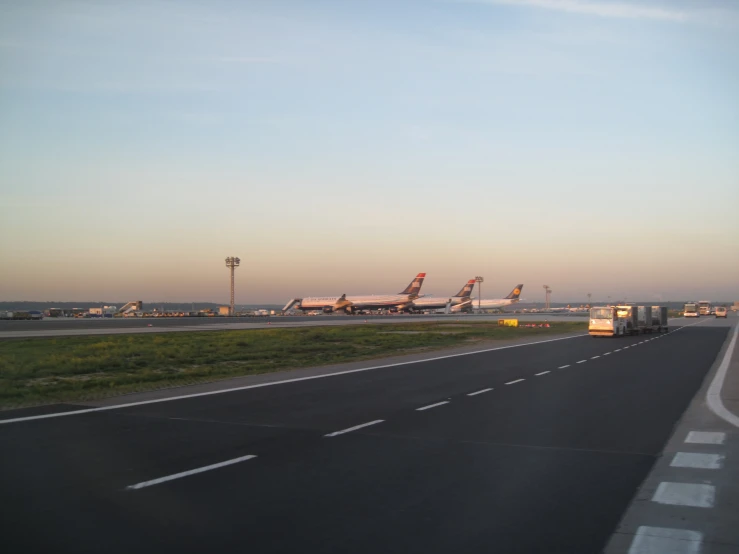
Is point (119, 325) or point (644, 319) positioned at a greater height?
point (644, 319)

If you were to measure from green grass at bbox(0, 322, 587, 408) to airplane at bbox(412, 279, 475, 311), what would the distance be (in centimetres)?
9230

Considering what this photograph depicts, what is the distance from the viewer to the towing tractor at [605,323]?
4488 centimetres

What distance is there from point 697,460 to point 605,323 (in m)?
36.8

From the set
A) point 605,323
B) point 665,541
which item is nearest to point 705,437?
point 665,541

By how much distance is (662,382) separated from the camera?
65.6ft

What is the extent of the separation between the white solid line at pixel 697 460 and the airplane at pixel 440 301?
394 ft

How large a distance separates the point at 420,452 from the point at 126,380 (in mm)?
12479

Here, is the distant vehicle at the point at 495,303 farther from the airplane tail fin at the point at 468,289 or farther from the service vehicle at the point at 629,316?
the service vehicle at the point at 629,316

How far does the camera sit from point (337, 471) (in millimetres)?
9023

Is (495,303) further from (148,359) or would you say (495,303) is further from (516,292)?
(148,359)

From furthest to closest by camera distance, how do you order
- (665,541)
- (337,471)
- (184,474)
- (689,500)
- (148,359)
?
(148,359) < (337,471) < (184,474) < (689,500) < (665,541)

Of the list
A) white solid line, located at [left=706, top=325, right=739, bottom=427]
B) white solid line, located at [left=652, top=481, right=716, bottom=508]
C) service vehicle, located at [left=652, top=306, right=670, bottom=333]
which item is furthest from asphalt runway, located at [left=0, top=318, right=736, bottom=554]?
service vehicle, located at [left=652, top=306, right=670, bottom=333]

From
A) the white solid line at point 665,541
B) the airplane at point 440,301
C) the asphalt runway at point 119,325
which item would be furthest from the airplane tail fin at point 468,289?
the white solid line at point 665,541

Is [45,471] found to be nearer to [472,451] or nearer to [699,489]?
[472,451]
